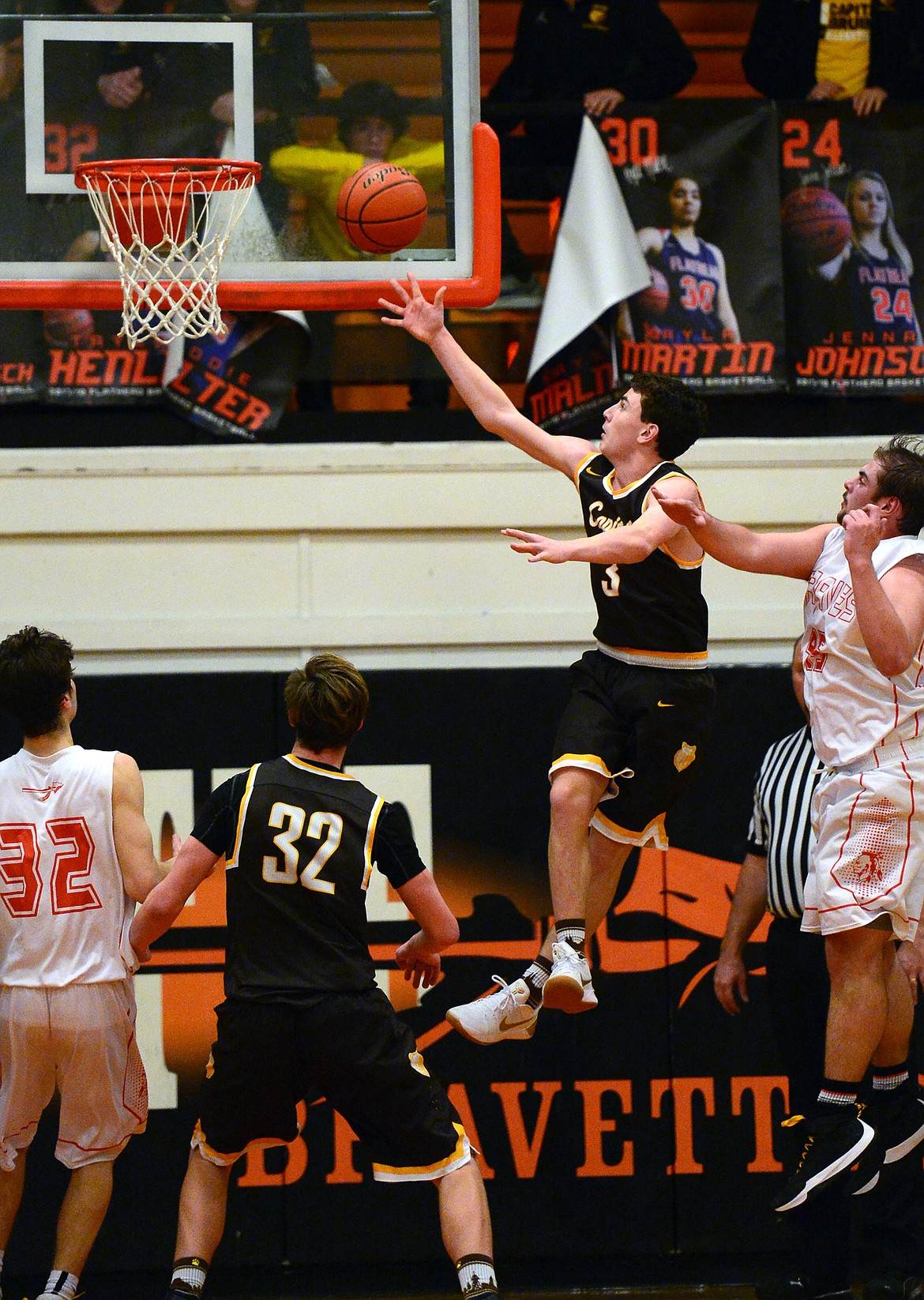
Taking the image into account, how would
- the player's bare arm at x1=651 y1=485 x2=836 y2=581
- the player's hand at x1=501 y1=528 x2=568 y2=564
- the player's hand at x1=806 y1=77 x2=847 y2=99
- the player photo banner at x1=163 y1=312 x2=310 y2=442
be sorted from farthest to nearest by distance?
the player's hand at x1=806 y1=77 x2=847 y2=99 < the player photo banner at x1=163 y1=312 x2=310 y2=442 < the player's bare arm at x1=651 y1=485 x2=836 y2=581 < the player's hand at x1=501 y1=528 x2=568 y2=564

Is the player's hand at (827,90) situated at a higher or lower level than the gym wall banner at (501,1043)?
higher

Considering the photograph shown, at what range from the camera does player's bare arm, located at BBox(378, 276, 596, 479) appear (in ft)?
16.1

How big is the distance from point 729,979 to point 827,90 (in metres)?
4.21

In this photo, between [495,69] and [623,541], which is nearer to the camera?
[623,541]

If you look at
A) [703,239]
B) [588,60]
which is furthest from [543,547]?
[588,60]

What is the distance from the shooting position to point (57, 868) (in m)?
4.73

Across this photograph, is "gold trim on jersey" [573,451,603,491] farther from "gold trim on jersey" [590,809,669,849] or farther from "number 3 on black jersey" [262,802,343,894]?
"number 3 on black jersey" [262,802,343,894]

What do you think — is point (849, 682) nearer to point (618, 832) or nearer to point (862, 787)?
point (862, 787)

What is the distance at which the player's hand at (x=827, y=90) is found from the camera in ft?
23.4

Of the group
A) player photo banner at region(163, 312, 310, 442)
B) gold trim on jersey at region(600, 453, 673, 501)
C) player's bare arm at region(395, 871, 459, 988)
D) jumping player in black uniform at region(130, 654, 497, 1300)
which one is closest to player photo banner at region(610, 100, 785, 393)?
player photo banner at region(163, 312, 310, 442)

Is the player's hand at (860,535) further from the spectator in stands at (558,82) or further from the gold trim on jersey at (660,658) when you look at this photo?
the spectator in stands at (558,82)

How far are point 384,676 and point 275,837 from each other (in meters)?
2.08

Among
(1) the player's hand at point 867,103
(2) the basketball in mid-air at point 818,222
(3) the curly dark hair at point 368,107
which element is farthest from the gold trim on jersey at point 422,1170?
(1) the player's hand at point 867,103

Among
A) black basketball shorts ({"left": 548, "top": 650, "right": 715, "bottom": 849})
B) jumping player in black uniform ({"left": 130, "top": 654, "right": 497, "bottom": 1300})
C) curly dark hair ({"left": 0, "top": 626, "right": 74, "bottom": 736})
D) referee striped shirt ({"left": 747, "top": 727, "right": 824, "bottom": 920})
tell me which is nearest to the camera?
jumping player in black uniform ({"left": 130, "top": 654, "right": 497, "bottom": 1300})
